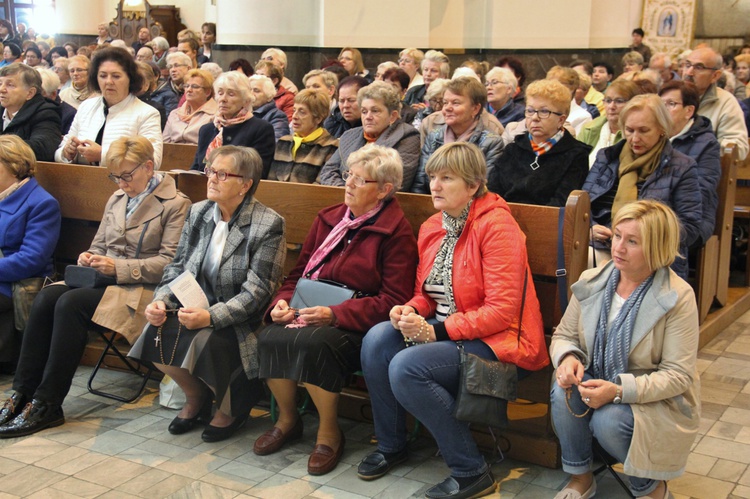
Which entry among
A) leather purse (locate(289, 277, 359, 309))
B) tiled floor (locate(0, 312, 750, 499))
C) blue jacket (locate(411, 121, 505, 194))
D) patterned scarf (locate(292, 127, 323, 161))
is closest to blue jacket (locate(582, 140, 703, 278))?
blue jacket (locate(411, 121, 505, 194))


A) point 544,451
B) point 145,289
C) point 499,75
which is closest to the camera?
point 544,451

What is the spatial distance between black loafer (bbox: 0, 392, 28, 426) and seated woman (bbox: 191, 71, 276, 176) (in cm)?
177

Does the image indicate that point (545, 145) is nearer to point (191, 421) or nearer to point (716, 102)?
point (191, 421)

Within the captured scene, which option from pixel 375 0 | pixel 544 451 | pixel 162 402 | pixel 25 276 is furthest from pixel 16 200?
pixel 375 0

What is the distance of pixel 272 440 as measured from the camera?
395 cm

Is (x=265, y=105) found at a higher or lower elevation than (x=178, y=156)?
higher

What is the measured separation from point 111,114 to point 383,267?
232 cm

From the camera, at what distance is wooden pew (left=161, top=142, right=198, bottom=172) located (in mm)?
5863

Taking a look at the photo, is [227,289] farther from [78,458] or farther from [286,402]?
[78,458]

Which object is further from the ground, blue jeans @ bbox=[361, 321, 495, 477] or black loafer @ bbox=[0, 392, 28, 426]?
blue jeans @ bbox=[361, 321, 495, 477]

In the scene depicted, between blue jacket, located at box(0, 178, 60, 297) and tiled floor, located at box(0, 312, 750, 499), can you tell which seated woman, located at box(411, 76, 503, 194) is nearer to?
tiled floor, located at box(0, 312, 750, 499)

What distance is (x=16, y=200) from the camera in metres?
4.70

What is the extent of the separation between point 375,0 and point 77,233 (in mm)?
7494

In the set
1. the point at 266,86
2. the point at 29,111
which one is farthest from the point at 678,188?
the point at 29,111
